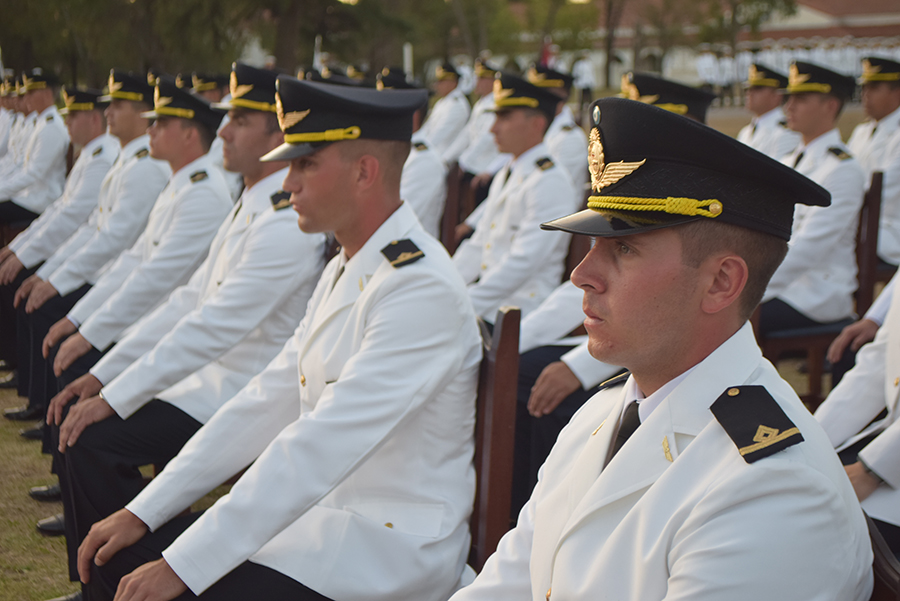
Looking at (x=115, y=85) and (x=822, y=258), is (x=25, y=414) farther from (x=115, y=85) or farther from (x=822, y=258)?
(x=822, y=258)

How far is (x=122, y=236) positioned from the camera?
4.31m

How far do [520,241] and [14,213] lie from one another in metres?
4.80

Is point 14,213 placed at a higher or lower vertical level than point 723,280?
lower

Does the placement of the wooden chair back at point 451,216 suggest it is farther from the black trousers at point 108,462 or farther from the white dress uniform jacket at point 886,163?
the black trousers at point 108,462

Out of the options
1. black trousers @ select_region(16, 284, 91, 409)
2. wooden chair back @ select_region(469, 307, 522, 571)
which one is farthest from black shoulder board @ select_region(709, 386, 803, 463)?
black trousers @ select_region(16, 284, 91, 409)

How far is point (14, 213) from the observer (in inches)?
264

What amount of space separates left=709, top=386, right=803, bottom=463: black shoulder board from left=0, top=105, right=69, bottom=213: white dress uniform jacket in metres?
6.81

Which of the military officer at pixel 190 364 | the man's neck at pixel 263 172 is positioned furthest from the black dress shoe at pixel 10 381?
the man's neck at pixel 263 172

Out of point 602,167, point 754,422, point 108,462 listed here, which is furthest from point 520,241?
point 754,422

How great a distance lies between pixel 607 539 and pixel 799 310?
111 inches

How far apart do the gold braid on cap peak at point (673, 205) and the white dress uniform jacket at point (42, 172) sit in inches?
262

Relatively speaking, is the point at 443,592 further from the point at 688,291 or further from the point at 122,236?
the point at 122,236

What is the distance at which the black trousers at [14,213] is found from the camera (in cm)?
668

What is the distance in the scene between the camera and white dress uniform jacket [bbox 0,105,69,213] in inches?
269
